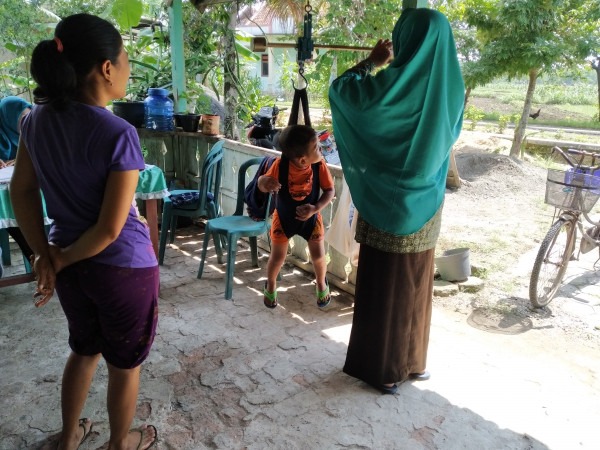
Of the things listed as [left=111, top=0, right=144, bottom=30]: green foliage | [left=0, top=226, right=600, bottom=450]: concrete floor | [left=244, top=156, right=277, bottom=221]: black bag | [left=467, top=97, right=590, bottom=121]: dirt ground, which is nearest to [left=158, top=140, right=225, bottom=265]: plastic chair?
[left=0, top=226, right=600, bottom=450]: concrete floor

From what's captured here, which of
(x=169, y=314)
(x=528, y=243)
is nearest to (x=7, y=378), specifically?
(x=169, y=314)

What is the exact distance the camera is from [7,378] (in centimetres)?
260

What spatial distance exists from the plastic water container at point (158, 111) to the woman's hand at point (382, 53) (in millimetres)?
3758

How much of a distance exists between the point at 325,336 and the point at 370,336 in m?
0.70

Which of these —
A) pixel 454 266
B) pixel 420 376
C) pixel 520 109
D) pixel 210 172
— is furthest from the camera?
pixel 520 109

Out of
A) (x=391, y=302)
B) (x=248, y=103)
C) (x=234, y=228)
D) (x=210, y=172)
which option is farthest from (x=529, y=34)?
(x=391, y=302)

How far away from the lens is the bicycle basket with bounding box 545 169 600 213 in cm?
354

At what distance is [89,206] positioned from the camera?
5.17 ft

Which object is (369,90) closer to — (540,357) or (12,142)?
(540,357)

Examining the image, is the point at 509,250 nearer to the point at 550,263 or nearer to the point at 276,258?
the point at 550,263

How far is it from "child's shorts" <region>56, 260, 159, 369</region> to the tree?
29.5 feet

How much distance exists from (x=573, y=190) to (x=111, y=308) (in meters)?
3.47

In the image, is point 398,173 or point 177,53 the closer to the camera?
point 398,173

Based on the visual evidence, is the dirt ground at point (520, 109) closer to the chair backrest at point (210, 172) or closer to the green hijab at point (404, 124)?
the chair backrest at point (210, 172)
